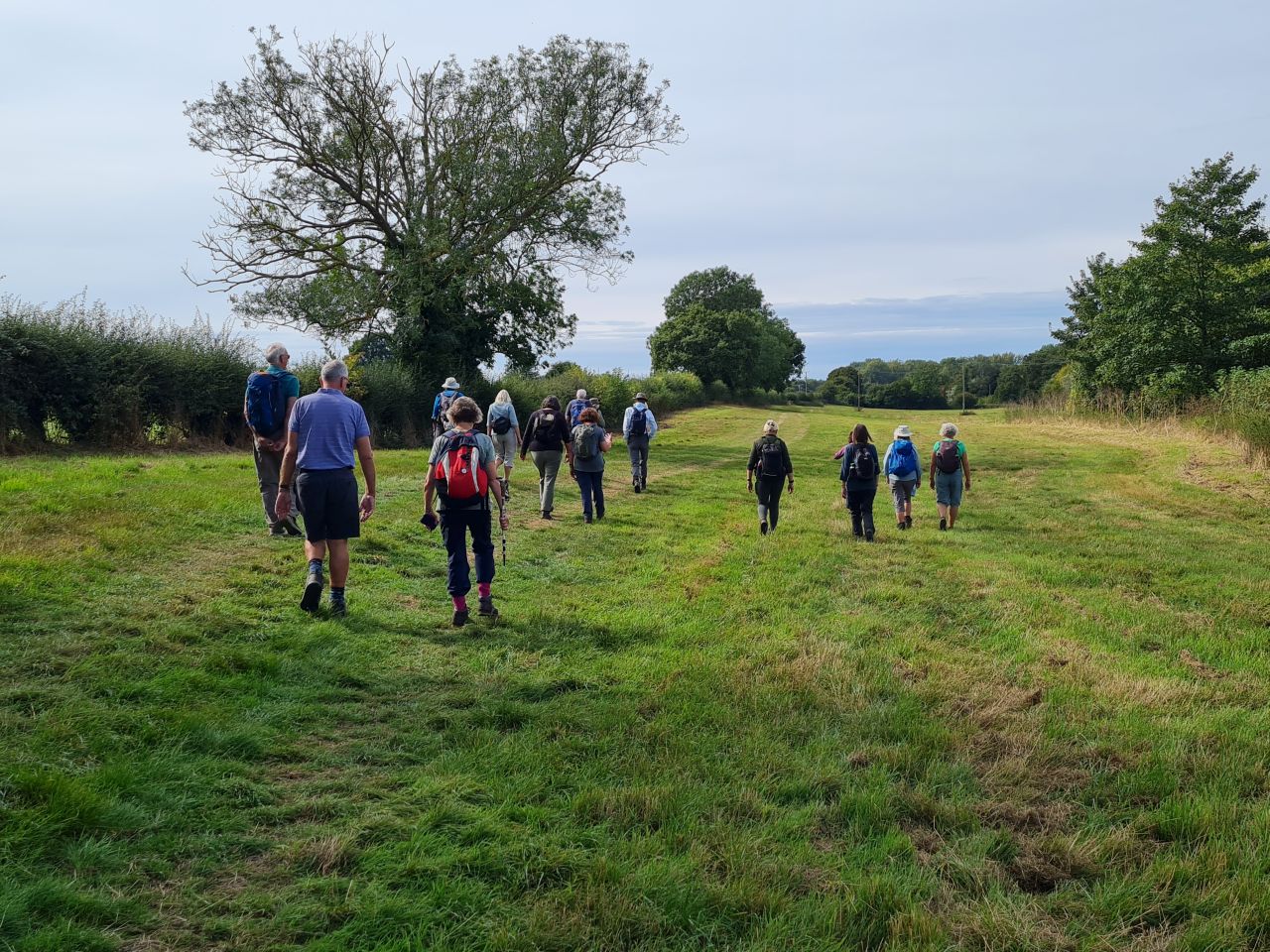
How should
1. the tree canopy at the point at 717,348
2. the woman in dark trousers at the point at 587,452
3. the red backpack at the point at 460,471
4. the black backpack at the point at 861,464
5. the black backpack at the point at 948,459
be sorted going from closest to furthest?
A: 1. the red backpack at the point at 460,471
2. the black backpack at the point at 861,464
3. the black backpack at the point at 948,459
4. the woman in dark trousers at the point at 587,452
5. the tree canopy at the point at 717,348

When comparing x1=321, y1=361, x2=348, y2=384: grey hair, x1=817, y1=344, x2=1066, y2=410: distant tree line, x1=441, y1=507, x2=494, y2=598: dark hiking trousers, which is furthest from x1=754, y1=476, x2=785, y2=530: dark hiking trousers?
x1=817, y1=344, x2=1066, y2=410: distant tree line

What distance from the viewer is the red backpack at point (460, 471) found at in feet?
22.8

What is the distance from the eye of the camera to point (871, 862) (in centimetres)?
345

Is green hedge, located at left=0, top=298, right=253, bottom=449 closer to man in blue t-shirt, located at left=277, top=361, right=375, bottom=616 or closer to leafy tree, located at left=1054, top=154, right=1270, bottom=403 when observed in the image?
man in blue t-shirt, located at left=277, top=361, right=375, bottom=616

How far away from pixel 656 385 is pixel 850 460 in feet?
117

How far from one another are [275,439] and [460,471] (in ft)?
11.2

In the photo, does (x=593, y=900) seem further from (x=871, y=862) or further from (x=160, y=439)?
(x=160, y=439)

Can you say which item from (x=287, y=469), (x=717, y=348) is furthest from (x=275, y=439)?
(x=717, y=348)

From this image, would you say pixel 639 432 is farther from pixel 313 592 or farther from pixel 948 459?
pixel 313 592

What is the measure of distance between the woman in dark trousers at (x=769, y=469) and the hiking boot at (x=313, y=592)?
260 inches

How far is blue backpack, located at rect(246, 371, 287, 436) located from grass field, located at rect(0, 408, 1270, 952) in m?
1.40

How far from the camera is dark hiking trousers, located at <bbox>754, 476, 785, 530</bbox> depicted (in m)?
11.9

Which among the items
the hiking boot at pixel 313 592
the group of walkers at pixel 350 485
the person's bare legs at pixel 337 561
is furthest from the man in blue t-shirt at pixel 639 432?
the hiking boot at pixel 313 592

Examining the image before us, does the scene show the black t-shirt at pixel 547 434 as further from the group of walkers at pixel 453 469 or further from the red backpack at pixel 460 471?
the red backpack at pixel 460 471
